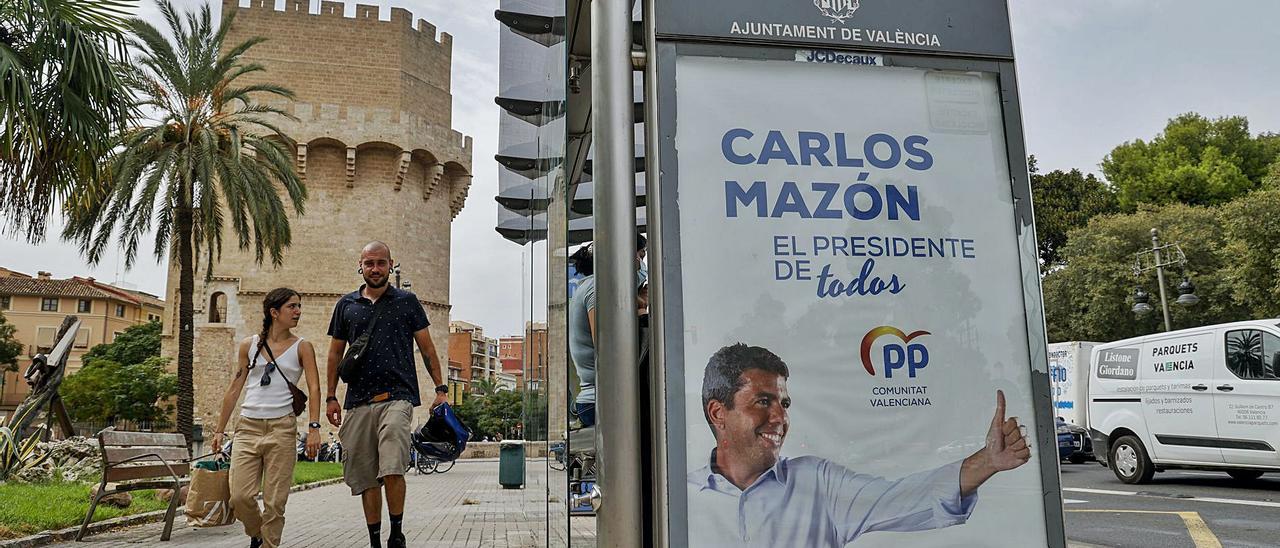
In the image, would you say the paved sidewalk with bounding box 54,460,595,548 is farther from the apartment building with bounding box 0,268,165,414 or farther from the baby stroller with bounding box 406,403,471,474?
the apartment building with bounding box 0,268,165,414

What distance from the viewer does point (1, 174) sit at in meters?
6.93

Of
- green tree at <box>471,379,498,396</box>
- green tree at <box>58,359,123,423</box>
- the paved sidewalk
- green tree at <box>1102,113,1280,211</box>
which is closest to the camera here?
the paved sidewalk

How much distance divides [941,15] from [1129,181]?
42362mm

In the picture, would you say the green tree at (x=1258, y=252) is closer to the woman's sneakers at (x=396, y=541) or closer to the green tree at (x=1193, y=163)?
the green tree at (x=1193, y=163)

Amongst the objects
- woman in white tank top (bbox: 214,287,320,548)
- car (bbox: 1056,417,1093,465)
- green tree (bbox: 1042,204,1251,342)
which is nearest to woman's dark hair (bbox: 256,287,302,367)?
woman in white tank top (bbox: 214,287,320,548)

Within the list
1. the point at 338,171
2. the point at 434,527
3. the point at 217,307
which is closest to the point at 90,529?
the point at 434,527

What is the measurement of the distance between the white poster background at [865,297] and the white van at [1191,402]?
29.2ft

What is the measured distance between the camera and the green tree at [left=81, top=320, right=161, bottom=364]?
6594 cm

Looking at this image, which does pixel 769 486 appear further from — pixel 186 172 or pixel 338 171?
pixel 338 171

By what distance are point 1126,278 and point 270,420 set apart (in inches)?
1215

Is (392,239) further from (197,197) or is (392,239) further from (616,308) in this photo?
(616,308)

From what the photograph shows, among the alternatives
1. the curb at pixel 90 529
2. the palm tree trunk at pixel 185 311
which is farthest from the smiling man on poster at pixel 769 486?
the palm tree trunk at pixel 185 311

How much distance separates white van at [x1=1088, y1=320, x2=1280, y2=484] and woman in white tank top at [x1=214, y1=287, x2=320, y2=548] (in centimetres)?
907

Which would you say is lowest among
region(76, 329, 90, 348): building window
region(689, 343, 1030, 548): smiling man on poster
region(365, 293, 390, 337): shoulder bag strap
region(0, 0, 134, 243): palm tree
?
region(689, 343, 1030, 548): smiling man on poster
